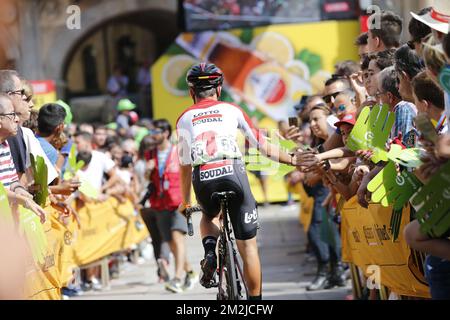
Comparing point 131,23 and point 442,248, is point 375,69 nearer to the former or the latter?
point 442,248

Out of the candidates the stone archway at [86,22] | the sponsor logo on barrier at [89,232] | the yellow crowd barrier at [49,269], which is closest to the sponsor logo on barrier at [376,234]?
the yellow crowd barrier at [49,269]

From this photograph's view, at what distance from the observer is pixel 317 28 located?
73.3 ft

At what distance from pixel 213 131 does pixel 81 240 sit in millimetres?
5228

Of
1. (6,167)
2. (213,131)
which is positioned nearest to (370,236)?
(213,131)

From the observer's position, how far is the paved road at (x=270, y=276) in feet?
35.6

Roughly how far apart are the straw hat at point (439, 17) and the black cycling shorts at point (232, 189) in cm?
189

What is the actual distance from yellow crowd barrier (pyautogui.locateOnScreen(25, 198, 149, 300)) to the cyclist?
1087 mm

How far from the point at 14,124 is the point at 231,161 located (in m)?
1.53

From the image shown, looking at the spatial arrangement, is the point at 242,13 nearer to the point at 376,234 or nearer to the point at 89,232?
the point at 89,232

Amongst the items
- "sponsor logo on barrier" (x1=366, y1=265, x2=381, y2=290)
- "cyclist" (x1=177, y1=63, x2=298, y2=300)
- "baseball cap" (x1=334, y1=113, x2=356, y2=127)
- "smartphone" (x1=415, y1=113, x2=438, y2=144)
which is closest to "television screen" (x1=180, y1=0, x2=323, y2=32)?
"baseball cap" (x1=334, y1=113, x2=356, y2=127)

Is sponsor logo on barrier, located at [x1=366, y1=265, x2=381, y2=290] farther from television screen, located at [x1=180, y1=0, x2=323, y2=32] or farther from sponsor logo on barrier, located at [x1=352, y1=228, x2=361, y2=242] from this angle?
television screen, located at [x1=180, y1=0, x2=323, y2=32]

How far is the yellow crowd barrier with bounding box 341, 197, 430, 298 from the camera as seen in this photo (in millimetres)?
6938

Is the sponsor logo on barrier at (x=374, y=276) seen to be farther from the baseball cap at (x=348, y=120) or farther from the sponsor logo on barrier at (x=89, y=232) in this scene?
the sponsor logo on barrier at (x=89, y=232)

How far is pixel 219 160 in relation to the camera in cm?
737
